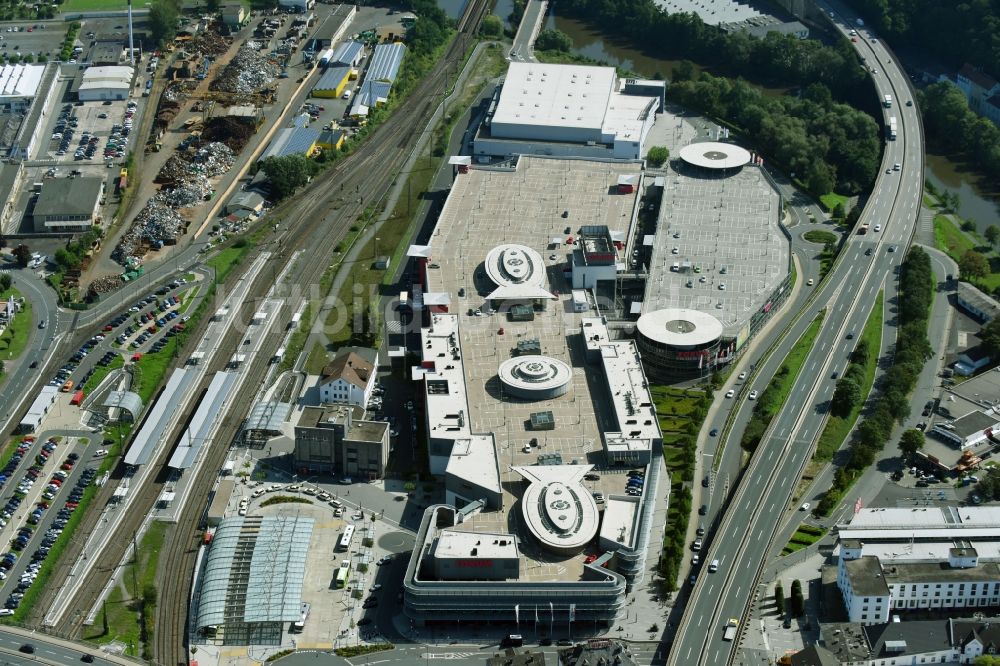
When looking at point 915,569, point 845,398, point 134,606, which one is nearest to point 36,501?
point 134,606

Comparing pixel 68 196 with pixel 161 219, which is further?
pixel 68 196

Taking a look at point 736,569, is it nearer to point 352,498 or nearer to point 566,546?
point 566,546

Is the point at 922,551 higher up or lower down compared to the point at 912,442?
lower down

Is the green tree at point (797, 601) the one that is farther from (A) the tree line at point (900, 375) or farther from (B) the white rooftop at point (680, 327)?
(B) the white rooftop at point (680, 327)

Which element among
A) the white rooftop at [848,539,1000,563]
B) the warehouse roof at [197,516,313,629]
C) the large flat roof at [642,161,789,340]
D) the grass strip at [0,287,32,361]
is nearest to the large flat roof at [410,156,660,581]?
the large flat roof at [642,161,789,340]

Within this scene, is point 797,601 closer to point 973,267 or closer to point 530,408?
point 530,408

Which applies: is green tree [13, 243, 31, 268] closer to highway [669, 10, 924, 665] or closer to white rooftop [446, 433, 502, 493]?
white rooftop [446, 433, 502, 493]

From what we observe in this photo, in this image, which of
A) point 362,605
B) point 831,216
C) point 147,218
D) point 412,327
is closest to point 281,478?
point 362,605
